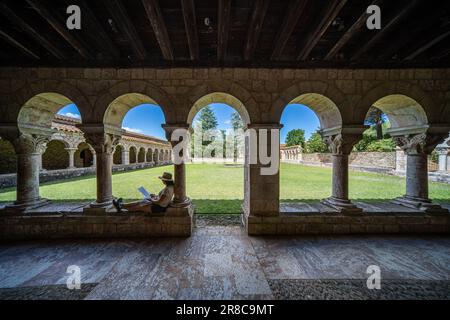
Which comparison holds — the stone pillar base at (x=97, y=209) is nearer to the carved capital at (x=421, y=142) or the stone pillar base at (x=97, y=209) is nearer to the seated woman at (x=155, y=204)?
the seated woman at (x=155, y=204)

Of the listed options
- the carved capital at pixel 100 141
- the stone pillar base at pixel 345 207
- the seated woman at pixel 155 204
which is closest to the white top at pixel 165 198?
the seated woman at pixel 155 204

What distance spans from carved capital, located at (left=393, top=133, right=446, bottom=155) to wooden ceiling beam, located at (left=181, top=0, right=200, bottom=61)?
16.2 ft

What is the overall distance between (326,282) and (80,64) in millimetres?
5599

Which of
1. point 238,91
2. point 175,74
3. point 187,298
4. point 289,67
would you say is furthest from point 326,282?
point 175,74

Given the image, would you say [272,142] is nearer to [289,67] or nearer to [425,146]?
[289,67]

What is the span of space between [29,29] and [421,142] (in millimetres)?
7323

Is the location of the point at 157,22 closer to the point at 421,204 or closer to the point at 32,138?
the point at 32,138

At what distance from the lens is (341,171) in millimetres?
3846

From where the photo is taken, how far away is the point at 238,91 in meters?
3.57

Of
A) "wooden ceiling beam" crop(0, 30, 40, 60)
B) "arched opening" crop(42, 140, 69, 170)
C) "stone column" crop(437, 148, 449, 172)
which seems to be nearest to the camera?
"wooden ceiling beam" crop(0, 30, 40, 60)

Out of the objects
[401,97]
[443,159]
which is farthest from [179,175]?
[443,159]

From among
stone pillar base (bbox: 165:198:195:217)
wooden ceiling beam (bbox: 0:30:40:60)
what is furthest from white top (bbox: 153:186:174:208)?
wooden ceiling beam (bbox: 0:30:40:60)

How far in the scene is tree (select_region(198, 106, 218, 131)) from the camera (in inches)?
1601

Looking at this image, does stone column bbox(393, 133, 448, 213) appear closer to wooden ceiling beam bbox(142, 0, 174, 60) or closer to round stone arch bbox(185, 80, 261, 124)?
round stone arch bbox(185, 80, 261, 124)
